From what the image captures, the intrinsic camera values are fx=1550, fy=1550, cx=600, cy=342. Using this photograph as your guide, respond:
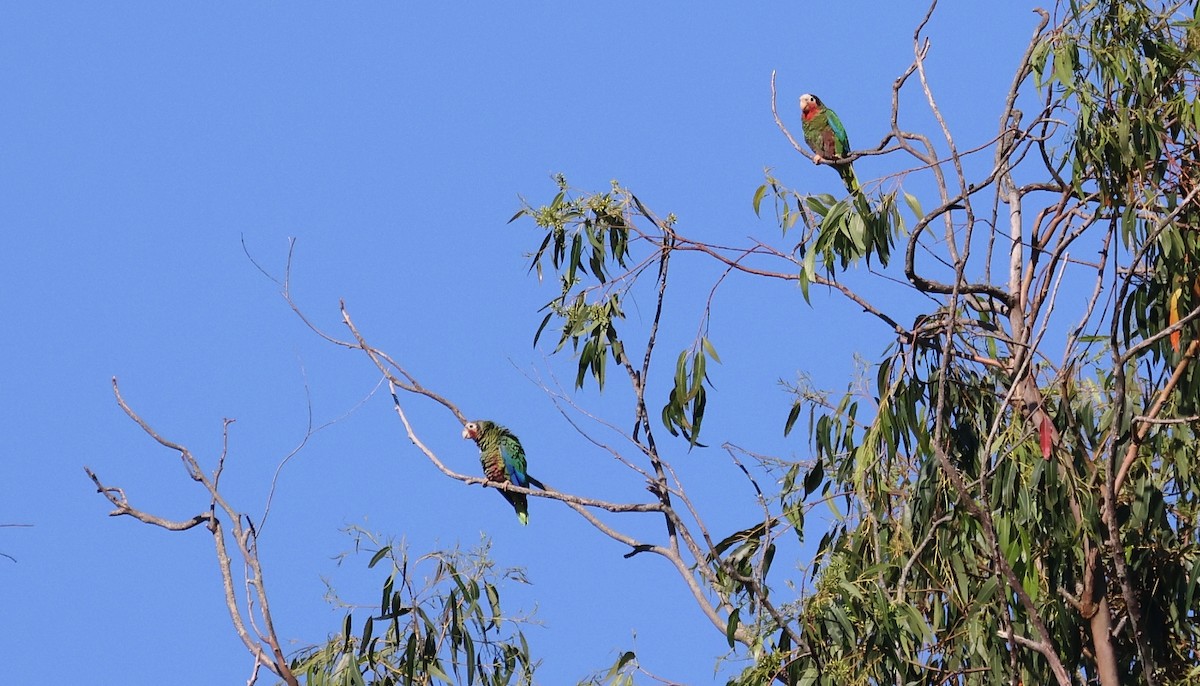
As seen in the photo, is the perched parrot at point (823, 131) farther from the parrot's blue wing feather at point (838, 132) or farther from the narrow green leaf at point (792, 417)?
the narrow green leaf at point (792, 417)

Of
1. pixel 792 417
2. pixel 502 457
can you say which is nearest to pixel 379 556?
pixel 792 417

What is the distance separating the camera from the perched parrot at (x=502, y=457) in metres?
7.61

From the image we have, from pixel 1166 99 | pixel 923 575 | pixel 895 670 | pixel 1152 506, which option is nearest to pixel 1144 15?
pixel 1166 99

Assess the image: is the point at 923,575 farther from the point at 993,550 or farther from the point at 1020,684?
the point at 993,550

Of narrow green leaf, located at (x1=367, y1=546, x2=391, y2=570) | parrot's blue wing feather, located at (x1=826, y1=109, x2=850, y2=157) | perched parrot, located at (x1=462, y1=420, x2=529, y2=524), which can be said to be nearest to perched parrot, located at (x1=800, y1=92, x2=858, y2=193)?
parrot's blue wing feather, located at (x1=826, y1=109, x2=850, y2=157)

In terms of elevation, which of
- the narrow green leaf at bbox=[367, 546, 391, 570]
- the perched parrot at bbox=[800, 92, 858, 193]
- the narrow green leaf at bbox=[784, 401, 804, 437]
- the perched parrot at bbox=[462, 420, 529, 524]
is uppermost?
the perched parrot at bbox=[800, 92, 858, 193]

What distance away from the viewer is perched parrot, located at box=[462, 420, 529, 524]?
25.0ft

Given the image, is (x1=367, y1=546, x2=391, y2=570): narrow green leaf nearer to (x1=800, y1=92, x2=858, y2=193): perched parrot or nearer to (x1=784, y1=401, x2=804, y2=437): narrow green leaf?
(x1=784, y1=401, x2=804, y2=437): narrow green leaf

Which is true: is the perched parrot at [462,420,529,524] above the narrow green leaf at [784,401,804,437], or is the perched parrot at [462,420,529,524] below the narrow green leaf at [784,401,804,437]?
above

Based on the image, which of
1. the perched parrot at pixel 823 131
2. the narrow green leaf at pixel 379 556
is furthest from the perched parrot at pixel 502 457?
the narrow green leaf at pixel 379 556

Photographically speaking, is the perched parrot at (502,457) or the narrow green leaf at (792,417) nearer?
the narrow green leaf at (792,417)

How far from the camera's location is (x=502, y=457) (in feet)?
25.1

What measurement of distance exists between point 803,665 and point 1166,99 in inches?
88.1

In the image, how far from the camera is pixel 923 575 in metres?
4.82
